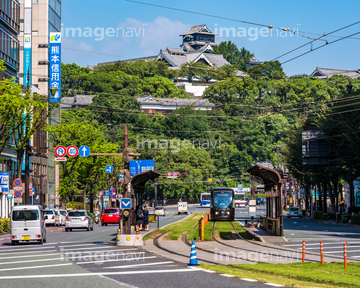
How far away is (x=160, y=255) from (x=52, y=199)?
66.1 meters

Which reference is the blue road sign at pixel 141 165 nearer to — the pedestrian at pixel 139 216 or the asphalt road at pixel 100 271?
the pedestrian at pixel 139 216

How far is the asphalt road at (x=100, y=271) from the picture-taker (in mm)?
16359

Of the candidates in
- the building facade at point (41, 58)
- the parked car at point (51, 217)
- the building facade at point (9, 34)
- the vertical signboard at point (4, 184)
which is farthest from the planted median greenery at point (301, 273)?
the building facade at point (41, 58)

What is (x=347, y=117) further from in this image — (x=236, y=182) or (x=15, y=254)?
(x=236, y=182)

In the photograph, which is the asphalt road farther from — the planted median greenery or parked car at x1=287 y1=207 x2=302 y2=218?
parked car at x1=287 y1=207 x2=302 y2=218

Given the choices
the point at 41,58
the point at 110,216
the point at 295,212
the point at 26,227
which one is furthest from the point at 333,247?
the point at 41,58

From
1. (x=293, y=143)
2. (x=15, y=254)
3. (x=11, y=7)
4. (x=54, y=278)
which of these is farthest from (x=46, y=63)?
(x=54, y=278)

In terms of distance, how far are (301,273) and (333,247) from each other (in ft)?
39.3

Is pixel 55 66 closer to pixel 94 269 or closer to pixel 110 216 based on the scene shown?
pixel 110 216

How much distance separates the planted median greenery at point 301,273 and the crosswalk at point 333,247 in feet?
16.8

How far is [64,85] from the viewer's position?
16150 centimetres

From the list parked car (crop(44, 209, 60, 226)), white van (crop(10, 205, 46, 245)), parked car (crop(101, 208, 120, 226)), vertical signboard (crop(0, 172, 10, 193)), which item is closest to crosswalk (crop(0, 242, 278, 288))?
white van (crop(10, 205, 46, 245))

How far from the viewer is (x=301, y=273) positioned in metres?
17.9

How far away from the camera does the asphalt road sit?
16359 mm
